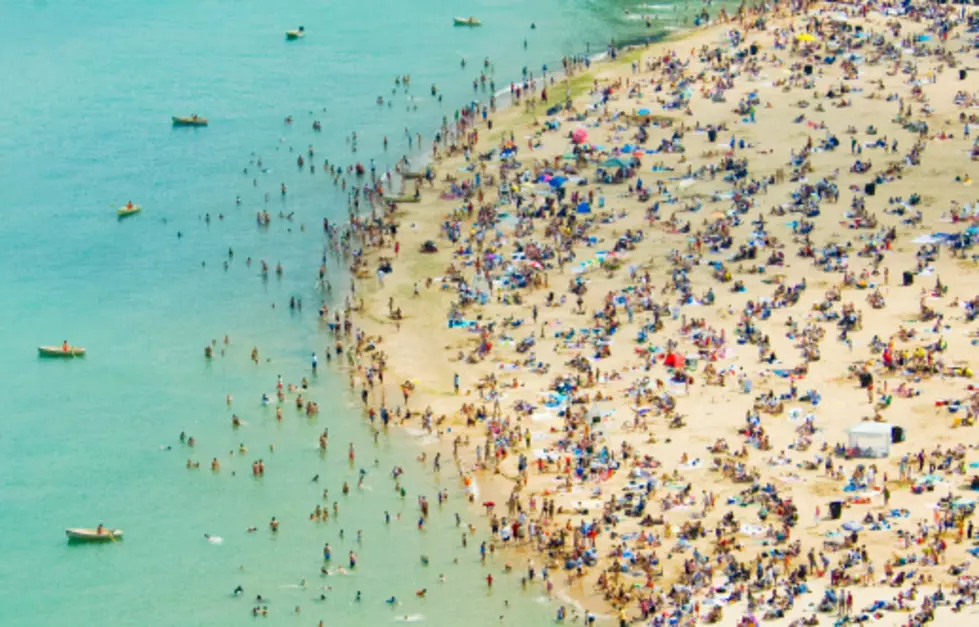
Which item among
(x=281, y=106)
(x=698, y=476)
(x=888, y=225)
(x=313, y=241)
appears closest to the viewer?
(x=698, y=476)

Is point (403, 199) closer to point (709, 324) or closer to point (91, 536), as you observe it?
point (709, 324)

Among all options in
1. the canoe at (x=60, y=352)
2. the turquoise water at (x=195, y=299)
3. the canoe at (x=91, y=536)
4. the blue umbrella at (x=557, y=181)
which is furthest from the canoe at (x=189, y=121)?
the canoe at (x=91, y=536)

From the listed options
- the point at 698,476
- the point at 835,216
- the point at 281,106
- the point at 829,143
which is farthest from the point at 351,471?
the point at 281,106

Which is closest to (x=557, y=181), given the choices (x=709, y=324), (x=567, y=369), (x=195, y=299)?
(x=709, y=324)

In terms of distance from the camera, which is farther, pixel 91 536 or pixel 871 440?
pixel 91 536

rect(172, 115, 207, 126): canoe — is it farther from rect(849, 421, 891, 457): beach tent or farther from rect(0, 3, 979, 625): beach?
rect(849, 421, 891, 457): beach tent

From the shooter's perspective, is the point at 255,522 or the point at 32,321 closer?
the point at 255,522

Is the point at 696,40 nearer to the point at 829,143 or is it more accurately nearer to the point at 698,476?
the point at 829,143
